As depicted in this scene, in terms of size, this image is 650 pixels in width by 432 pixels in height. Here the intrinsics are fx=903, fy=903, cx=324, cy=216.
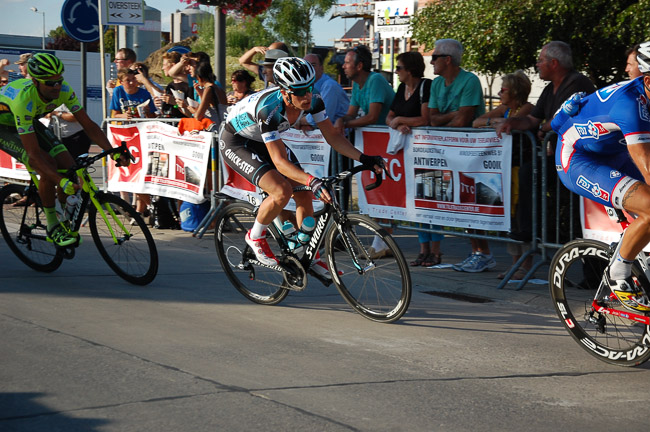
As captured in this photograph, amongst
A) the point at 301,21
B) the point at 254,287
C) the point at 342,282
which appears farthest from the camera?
the point at 301,21

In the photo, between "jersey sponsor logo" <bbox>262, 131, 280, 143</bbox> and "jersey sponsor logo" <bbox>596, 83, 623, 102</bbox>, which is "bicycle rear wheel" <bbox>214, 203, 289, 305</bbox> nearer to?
"jersey sponsor logo" <bbox>262, 131, 280, 143</bbox>

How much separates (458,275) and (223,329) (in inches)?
122

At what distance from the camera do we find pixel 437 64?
30.0 ft

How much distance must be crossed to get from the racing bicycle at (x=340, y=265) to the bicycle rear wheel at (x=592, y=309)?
108 cm

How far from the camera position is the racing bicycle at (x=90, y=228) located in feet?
25.5

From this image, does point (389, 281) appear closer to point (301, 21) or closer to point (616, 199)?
point (616, 199)

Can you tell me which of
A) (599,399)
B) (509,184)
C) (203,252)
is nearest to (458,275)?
(509,184)

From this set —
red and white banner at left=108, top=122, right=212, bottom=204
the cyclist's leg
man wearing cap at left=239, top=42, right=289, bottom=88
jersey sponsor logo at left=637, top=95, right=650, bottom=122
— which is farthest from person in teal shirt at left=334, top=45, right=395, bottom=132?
jersey sponsor logo at left=637, top=95, right=650, bottom=122

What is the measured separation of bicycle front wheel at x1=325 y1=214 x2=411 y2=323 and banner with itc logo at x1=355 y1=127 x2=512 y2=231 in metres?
2.04

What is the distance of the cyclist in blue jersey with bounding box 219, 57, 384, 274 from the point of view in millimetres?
6566

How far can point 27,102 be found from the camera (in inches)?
308

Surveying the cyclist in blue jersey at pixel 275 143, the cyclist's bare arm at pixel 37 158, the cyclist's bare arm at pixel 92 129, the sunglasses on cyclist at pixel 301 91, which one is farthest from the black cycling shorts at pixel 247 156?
the cyclist's bare arm at pixel 37 158

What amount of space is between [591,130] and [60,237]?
4761 mm

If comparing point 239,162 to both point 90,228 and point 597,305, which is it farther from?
point 597,305
